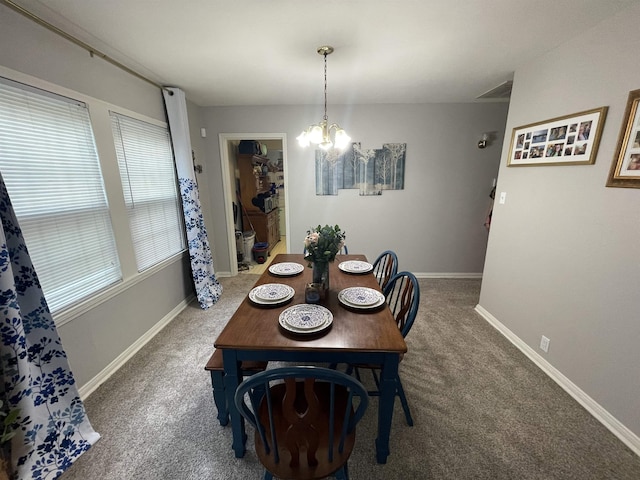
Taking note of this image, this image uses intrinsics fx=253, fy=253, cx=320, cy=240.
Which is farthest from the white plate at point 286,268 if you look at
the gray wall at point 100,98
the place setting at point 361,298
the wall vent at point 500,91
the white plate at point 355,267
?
the wall vent at point 500,91

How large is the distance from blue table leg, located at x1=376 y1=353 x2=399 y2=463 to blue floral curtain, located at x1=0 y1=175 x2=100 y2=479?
161cm

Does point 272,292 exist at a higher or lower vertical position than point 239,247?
higher

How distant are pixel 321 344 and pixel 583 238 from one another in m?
1.89

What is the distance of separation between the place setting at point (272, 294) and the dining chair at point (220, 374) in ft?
1.11

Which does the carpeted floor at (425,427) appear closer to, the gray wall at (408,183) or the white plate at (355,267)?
the white plate at (355,267)

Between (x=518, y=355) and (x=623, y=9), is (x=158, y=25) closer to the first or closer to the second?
(x=623, y=9)

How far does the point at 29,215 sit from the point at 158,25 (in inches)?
53.2

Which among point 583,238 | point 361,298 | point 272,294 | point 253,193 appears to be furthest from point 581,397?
point 253,193

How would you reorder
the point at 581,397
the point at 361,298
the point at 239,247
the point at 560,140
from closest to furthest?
1. the point at 361,298
2. the point at 581,397
3. the point at 560,140
4. the point at 239,247

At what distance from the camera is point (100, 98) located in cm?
188

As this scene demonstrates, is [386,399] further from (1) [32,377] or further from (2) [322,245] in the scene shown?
(1) [32,377]

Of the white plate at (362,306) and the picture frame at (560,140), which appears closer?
the white plate at (362,306)

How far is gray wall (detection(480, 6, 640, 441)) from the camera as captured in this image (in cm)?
144

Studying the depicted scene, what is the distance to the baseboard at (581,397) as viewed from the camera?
1414 mm
